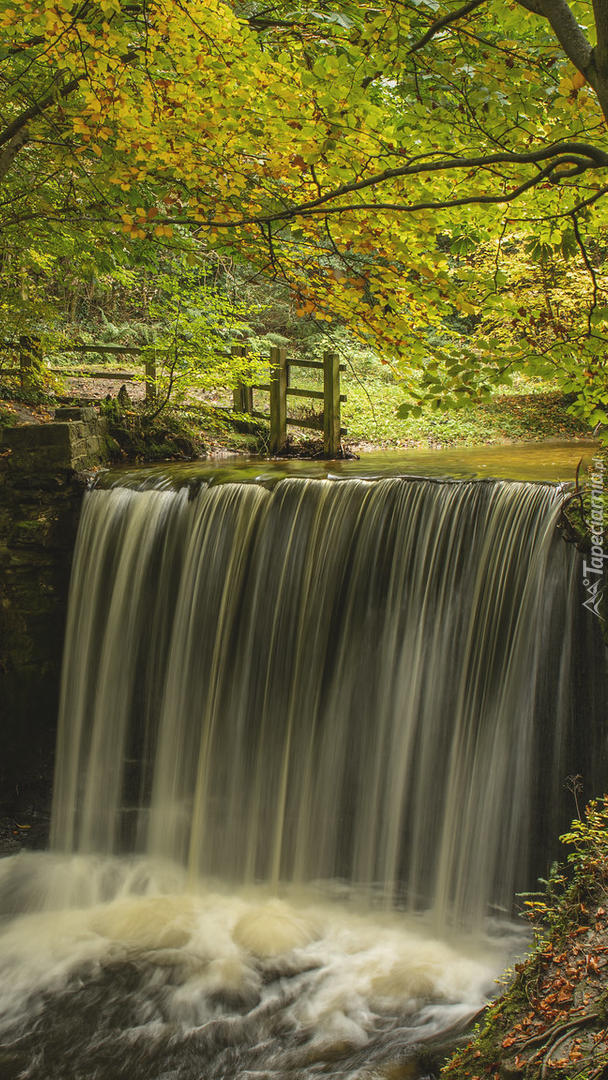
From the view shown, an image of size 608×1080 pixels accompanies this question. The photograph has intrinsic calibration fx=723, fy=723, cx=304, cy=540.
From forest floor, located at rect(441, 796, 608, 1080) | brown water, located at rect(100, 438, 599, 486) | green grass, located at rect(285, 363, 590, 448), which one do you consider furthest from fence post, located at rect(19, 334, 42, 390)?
forest floor, located at rect(441, 796, 608, 1080)

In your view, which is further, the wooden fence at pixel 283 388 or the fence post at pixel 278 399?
the fence post at pixel 278 399

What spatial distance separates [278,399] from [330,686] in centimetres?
491

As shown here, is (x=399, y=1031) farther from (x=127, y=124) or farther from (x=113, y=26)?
(x=113, y=26)

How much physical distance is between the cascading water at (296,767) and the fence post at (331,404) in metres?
2.69

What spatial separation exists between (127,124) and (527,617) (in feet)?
13.2

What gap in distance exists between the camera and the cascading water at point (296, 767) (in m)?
4.73

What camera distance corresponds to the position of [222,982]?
4906 mm

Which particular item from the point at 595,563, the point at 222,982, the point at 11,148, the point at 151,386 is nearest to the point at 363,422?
the point at 151,386

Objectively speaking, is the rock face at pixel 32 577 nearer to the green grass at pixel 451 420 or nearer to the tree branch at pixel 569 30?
the green grass at pixel 451 420

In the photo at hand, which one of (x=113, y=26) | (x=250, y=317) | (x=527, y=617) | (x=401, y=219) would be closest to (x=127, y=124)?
(x=113, y=26)

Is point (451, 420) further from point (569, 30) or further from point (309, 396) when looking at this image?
point (569, 30)

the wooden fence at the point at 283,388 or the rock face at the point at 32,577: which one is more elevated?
the wooden fence at the point at 283,388

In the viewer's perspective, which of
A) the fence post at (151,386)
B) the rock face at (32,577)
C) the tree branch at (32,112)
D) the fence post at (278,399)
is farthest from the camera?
the fence post at (278,399)

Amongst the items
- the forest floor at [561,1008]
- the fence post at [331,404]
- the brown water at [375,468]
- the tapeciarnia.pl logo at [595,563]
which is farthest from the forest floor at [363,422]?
the forest floor at [561,1008]
